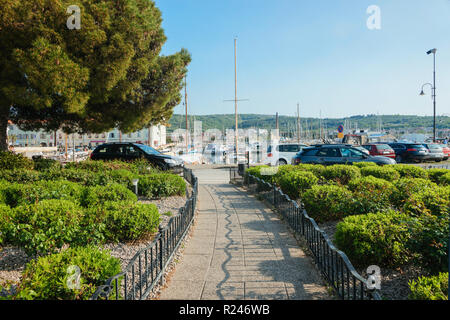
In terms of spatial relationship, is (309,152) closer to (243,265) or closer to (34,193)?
(243,265)

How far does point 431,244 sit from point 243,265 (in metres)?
2.42

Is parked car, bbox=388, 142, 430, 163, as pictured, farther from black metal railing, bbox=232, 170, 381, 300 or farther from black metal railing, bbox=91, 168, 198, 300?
black metal railing, bbox=91, 168, 198, 300

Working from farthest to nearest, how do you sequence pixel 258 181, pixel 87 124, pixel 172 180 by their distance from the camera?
pixel 87 124 → pixel 258 181 → pixel 172 180

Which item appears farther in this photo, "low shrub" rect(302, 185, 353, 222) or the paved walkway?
"low shrub" rect(302, 185, 353, 222)

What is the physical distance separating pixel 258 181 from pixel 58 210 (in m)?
7.10

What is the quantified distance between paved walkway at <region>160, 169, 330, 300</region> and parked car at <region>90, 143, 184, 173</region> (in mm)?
7363

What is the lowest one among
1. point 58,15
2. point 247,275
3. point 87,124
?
point 247,275

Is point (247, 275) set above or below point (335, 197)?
below

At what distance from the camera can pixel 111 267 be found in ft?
11.6

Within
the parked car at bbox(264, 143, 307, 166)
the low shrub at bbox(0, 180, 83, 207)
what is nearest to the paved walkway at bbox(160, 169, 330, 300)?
the low shrub at bbox(0, 180, 83, 207)

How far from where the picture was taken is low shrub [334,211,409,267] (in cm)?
423

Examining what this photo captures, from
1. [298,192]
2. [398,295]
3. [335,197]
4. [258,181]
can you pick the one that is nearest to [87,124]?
[258,181]

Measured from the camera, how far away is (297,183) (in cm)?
932

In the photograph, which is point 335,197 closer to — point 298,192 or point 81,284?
point 298,192
